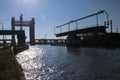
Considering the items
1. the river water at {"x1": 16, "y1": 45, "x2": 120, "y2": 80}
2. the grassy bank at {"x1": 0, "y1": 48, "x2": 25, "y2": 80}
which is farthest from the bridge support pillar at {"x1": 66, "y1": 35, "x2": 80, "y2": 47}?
the grassy bank at {"x1": 0, "y1": 48, "x2": 25, "y2": 80}

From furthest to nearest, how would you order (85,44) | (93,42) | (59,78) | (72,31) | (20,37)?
1. (20,37)
2. (72,31)
3. (85,44)
4. (93,42)
5. (59,78)

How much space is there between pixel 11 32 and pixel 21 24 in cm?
5044

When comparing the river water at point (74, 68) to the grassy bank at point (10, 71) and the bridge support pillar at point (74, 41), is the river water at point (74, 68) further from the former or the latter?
the bridge support pillar at point (74, 41)

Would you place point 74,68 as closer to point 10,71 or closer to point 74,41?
point 10,71

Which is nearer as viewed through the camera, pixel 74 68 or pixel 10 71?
pixel 10 71

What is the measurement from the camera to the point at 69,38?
137250mm

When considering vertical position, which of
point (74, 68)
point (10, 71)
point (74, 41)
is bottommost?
point (74, 68)

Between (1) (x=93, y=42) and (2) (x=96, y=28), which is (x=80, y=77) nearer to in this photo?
(2) (x=96, y=28)

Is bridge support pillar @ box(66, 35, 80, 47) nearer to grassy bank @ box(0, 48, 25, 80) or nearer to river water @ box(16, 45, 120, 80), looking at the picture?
river water @ box(16, 45, 120, 80)

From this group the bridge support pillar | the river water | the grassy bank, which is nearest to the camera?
the grassy bank

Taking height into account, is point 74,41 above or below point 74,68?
above

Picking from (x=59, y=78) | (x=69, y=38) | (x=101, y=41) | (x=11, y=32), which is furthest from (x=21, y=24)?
(x=59, y=78)

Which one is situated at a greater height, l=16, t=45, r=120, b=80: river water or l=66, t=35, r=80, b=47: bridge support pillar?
l=66, t=35, r=80, b=47: bridge support pillar

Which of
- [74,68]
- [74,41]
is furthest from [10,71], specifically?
[74,41]
